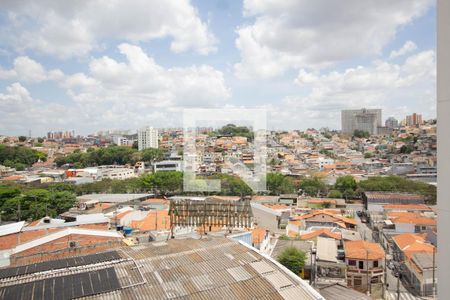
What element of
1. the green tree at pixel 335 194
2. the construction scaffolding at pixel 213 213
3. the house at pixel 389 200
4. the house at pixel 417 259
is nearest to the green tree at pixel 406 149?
the green tree at pixel 335 194

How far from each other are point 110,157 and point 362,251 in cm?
2281

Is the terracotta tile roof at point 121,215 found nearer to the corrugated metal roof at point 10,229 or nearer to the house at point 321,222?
the corrugated metal roof at point 10,229

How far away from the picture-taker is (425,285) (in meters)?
5.98

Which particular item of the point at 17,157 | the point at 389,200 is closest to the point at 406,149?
the point at 389,200

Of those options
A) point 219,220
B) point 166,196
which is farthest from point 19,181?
point 219,220

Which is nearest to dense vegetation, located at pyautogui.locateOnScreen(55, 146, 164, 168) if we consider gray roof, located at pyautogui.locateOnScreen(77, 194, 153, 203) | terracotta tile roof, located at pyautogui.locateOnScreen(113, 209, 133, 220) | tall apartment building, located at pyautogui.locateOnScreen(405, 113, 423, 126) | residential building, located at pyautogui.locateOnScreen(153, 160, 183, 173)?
residential building, located at pyautogui.locateOnScreen(153, 160, 183, 173)

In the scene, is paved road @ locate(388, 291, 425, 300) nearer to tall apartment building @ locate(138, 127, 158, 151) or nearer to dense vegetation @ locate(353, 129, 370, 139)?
dense vegetation @ locate(353, 129, 370, 139)

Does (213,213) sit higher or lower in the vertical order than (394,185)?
higher

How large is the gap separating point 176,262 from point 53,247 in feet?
11.2

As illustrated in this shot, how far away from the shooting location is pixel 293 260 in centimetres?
655

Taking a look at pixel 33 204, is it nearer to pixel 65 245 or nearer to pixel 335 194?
pixel 65 245

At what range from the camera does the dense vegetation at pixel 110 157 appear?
25.8m

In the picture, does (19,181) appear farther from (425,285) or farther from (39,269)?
(425,285)

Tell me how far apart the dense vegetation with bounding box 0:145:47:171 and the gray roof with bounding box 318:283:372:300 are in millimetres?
25222
